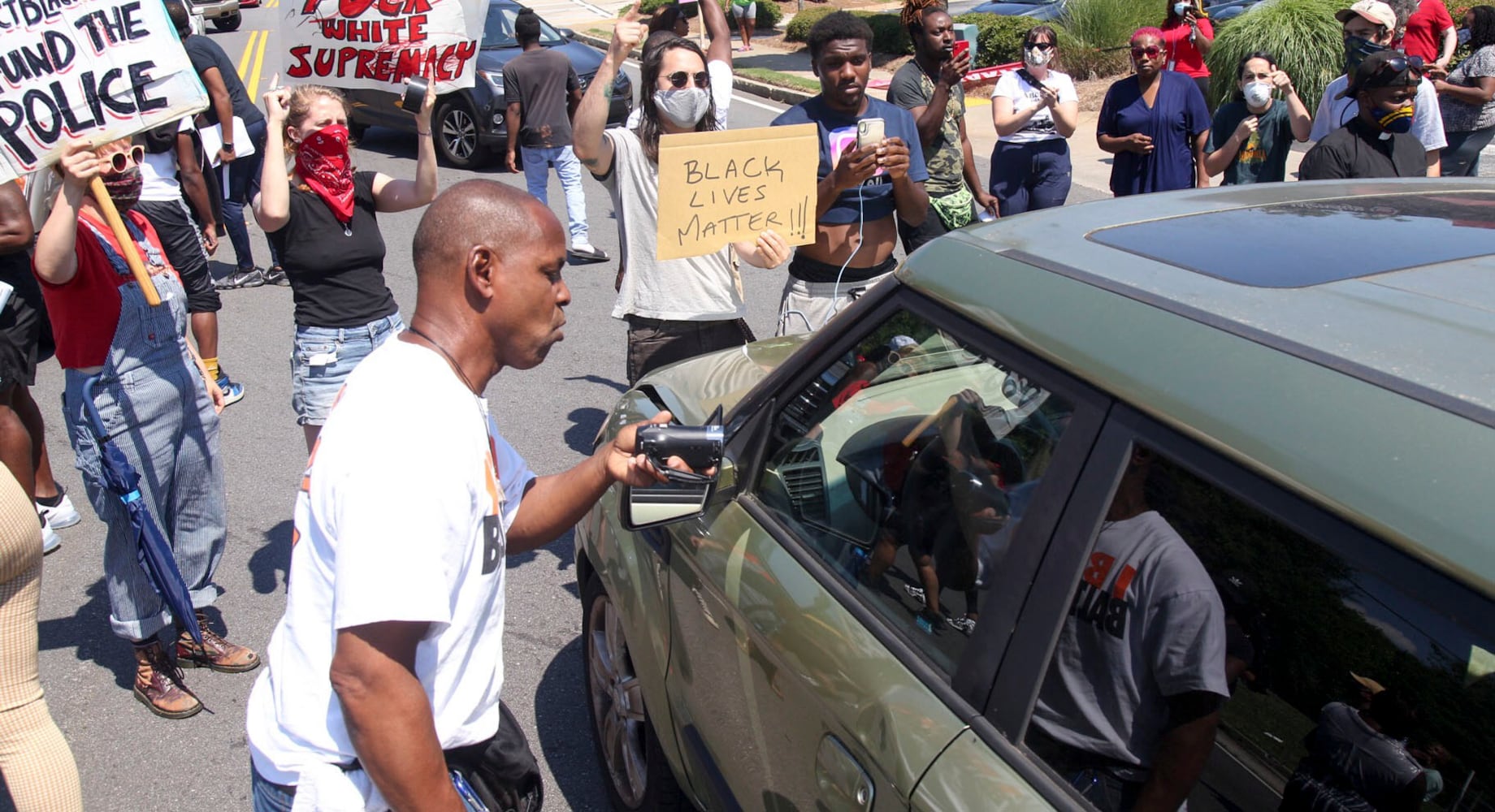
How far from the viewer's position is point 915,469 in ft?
7.24

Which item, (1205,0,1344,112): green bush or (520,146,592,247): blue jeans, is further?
(1205,0,1344,112): green bush

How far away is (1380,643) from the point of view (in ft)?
4.29

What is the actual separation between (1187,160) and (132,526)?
Answer: 5656mm

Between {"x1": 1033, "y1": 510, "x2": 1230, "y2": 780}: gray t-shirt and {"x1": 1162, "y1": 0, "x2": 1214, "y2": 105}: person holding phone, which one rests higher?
{"x1": 1033, "y1": 510, "x2": 1230, "y2": 780}: gray t-shirt

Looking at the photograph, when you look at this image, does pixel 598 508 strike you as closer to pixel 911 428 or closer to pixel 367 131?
pixel 911 428

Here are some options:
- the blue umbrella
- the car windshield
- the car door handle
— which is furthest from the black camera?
the car windshield

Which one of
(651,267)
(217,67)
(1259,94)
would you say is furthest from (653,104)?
(217,67)

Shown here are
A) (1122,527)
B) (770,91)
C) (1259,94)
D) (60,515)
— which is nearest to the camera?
(1122,527)

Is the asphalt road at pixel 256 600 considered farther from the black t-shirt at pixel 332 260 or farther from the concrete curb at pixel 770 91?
the concrete curb at pixel 770 91

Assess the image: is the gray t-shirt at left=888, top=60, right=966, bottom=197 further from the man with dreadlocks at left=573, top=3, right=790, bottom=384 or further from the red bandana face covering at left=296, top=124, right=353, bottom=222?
the red bandana face covering at left=296, top=124, right=353, bottom=222

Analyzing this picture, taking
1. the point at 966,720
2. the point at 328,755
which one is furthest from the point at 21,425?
the point at 966,720

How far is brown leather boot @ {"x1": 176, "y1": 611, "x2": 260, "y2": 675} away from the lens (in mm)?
3926

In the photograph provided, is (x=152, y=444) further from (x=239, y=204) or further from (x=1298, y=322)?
(x=239, y=204)

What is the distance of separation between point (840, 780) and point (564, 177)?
768 cm
